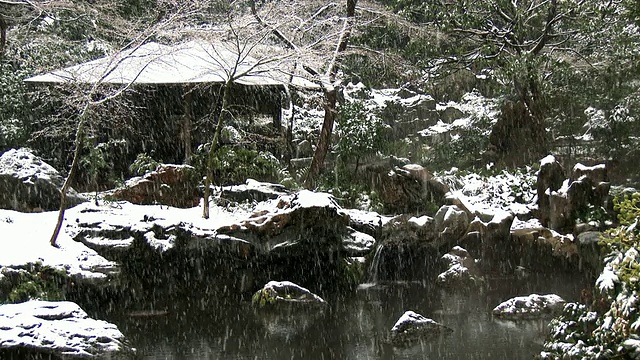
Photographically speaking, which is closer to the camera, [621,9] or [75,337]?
[75,337]

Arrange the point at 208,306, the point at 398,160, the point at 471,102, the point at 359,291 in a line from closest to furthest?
1. the point at 208,306
2. the point at 359,291
3. the point at 398,160
4. the point at 471,102

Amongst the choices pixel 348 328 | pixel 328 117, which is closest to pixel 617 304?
pixel 348 328

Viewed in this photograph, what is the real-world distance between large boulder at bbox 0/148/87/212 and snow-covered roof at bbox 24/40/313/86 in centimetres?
193

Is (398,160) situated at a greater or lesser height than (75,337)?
greater

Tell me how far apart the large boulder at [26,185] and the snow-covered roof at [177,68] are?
1.93 metres

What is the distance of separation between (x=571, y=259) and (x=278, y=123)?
28.7 ft

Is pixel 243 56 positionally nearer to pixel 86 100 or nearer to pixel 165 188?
pixel 165 188

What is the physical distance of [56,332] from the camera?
23.1 ft

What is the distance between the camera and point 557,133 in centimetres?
1861

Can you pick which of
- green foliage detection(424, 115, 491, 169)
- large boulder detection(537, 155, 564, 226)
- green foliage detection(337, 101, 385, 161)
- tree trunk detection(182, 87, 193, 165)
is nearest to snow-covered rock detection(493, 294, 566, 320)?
large boulder detection(537, 155, 564, 226)

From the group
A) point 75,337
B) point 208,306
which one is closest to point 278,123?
point 208,306

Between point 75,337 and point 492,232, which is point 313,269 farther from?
point 75,337

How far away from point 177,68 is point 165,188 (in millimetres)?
3858

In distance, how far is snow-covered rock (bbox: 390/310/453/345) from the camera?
8172mm
